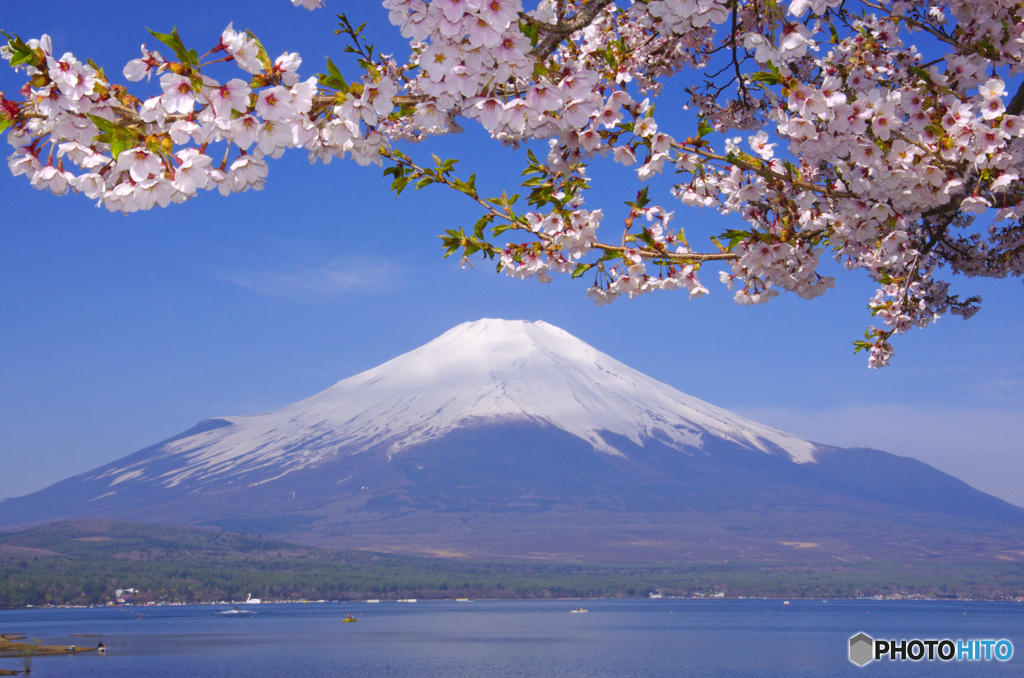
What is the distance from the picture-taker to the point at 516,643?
93438 mm

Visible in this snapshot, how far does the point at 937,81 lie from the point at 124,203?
3.24 meters

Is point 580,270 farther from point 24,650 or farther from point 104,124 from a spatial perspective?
point 24,650

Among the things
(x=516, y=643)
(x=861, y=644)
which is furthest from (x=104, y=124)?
(x=516, y=643)

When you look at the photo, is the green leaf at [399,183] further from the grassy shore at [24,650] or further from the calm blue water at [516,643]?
the grassy shore at [24,650]

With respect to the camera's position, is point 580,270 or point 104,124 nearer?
point 104,124

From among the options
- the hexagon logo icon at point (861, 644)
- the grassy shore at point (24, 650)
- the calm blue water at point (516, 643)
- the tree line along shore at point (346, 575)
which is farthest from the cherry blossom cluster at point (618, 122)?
the tree line along shore at point (346, 575)

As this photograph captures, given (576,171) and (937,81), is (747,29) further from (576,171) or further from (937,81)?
(576,171)

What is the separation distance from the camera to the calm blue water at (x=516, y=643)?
2793 inches

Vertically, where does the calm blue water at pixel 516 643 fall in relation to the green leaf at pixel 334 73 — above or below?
below

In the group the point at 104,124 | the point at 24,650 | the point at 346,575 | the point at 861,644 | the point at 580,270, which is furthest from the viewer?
the point at 346,575

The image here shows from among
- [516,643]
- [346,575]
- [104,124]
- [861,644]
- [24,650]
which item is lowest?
[516,643]

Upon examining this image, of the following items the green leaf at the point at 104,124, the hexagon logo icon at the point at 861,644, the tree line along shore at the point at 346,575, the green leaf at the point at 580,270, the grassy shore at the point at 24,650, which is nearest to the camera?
the green leaf at the point at 104,124

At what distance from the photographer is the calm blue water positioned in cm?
7094

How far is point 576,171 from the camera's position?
371 centimetres
